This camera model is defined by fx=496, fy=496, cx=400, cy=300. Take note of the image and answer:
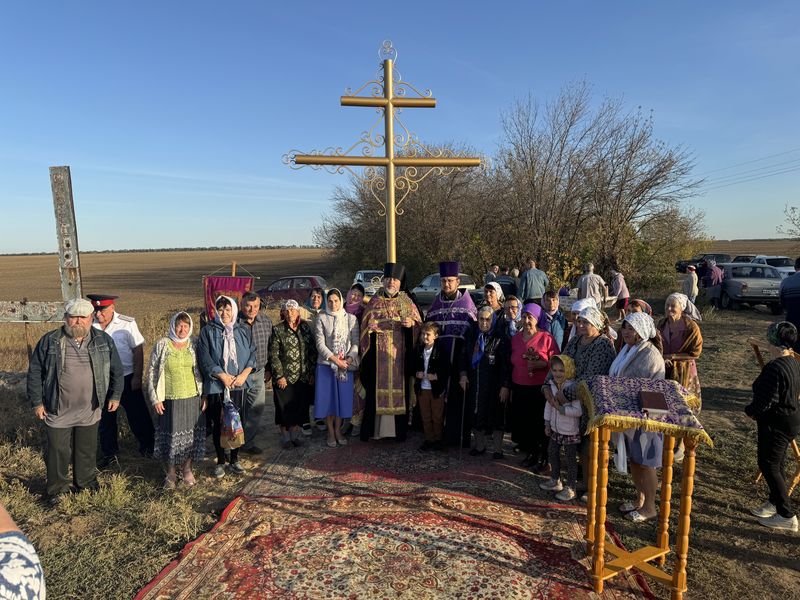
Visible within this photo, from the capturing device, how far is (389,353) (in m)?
5.56

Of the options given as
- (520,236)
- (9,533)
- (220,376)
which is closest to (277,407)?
(220,376)

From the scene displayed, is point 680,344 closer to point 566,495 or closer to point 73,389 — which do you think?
point 566,495

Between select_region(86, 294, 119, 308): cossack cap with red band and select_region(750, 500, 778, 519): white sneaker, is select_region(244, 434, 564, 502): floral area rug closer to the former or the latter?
select_region(750, 500, 778, 519): white sneaker

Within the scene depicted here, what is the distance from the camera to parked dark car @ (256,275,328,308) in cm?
1738

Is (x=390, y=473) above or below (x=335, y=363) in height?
below

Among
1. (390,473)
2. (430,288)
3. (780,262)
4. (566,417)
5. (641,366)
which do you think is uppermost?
(780,262)

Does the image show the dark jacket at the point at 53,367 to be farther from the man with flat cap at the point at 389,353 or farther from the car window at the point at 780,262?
the car window at the point at 780,262

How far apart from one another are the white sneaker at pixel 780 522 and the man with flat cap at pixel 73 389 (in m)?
5.63

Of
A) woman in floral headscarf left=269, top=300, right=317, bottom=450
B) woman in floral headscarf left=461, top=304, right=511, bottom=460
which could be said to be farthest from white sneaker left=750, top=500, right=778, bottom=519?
woman in floral headscarf left=269, top=300, right=317, bottom=450

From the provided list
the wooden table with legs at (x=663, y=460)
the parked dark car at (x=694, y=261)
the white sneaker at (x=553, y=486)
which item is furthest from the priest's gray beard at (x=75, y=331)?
the parked dark car at (x=694, y=261)

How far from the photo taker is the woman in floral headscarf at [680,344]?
4730 millimetres

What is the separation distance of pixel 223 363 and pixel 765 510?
190 inches

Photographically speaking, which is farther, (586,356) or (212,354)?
(212,354)

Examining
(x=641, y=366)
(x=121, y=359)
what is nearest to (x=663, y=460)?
(x=641, y=366)
